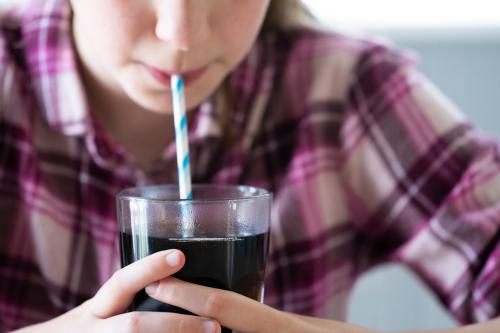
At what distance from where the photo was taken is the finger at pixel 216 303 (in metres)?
0.67

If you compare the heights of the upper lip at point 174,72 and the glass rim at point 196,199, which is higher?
the upper lip at point 174,72

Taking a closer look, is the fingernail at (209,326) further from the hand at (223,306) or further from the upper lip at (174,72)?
the upper lip at (174,72)

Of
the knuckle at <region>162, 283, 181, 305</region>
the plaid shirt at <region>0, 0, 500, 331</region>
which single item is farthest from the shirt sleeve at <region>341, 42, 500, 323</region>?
the knuckle at <region>162, 283, 181, 305</region>

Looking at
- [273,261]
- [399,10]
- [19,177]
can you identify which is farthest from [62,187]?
[399,10]

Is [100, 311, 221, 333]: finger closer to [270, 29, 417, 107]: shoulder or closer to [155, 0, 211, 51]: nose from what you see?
[155, 0, 211, 51]: nose

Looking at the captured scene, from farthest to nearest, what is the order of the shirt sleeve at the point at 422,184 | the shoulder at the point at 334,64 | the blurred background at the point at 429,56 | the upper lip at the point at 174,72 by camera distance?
the blurred background at the point at 429,56, the shoulder at the point at 334,64, the shirt sleeve at the point at 422,184, the upper lip at the point at 174,72

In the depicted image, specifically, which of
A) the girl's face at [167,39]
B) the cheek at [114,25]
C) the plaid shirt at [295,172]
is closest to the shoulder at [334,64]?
the plaid shirt at [295,172]

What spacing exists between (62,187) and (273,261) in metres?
0.37

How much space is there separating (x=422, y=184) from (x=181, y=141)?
0.54 metres

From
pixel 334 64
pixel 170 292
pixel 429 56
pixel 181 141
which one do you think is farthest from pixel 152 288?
pixel 429 56

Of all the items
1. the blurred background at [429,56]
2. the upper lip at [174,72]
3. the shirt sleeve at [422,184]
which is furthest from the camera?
the blurred background at [429,56]

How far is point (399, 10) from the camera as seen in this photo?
1968 millimetres

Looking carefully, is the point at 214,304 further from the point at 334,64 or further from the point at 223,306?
the point at 334,64

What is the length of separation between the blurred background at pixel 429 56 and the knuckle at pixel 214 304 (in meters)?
1.30
